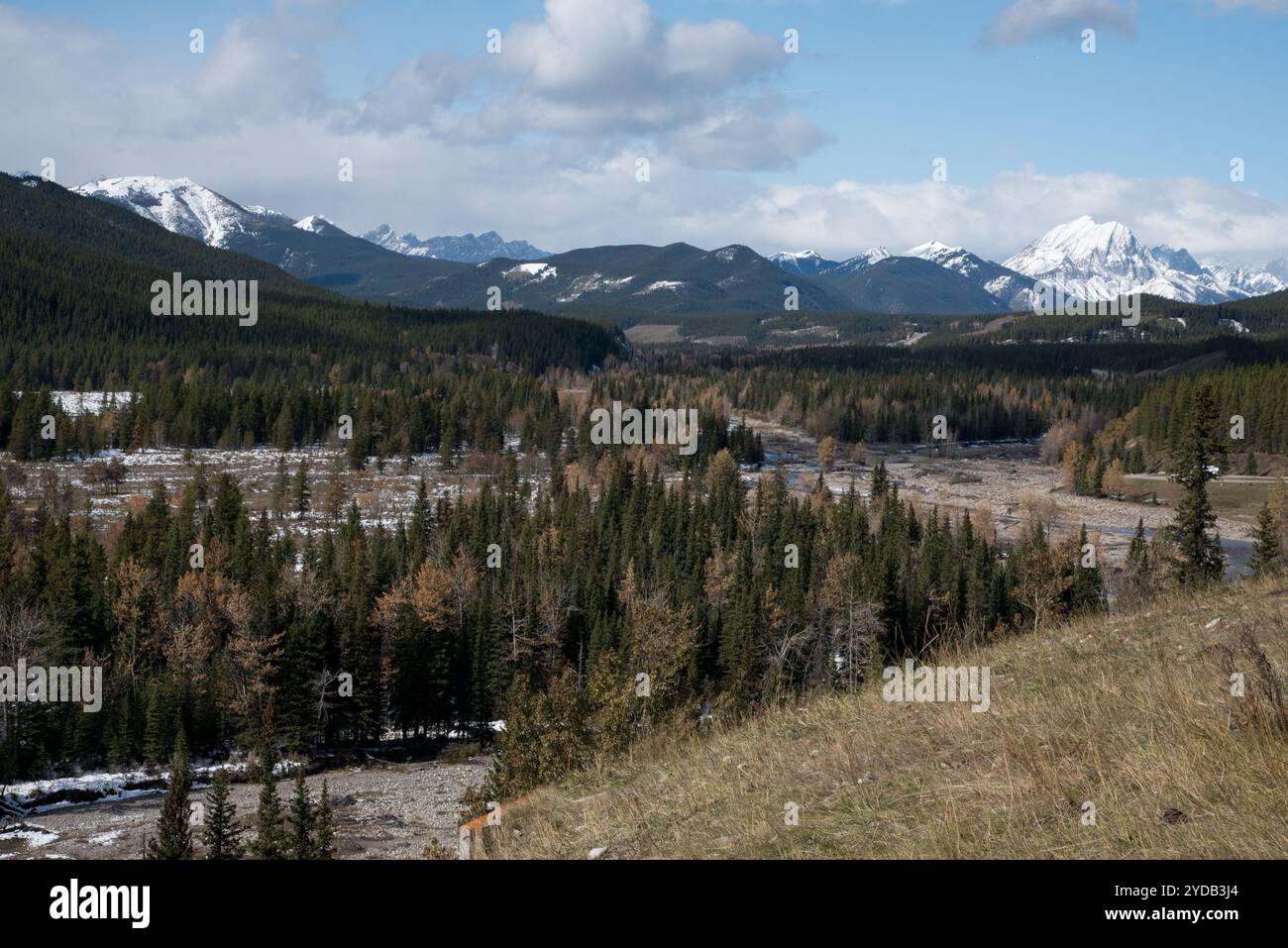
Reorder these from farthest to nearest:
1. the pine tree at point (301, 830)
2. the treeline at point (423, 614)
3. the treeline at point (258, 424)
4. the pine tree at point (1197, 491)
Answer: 1. the treeline at point (258, 424)
2. the treeline at point (423, 614)
3. the pine tree at point (1197, 491)
4. the pine tree at point (301, 830)

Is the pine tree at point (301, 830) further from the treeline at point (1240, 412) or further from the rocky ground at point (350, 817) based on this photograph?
the treeline at point (1240, 412)

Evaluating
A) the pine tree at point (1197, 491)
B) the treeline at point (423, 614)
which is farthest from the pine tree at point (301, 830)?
the pine tree at point (1197, 491)

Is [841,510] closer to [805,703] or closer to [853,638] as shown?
[853,638]

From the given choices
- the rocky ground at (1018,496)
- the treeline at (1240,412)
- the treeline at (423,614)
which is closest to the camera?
the treeline at (423,614)

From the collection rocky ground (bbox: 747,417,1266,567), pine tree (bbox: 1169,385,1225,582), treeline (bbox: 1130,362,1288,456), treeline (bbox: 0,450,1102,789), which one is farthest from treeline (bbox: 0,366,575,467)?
pine tree (bbox: 1169,385,1225,582)

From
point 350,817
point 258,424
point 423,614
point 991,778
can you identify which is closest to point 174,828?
point 350,817

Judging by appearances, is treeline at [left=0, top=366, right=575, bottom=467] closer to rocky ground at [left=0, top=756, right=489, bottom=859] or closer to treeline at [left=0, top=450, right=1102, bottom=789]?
treeline at [left=0, top=450, right=1102, bottom=789]

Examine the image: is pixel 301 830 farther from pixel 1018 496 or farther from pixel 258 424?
pixel 258 424
